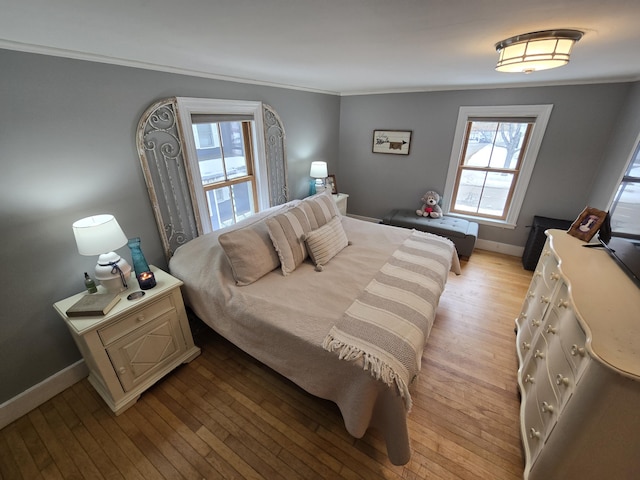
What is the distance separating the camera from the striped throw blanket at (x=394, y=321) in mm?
1321

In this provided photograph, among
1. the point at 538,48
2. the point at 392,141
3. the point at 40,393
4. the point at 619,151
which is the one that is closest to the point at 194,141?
the point at 40,393

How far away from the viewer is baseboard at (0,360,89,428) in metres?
1.59

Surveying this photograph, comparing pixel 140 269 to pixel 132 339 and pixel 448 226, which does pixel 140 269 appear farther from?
pixel 448 226

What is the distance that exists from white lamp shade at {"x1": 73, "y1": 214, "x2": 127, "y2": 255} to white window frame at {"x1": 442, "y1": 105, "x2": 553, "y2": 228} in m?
3.84

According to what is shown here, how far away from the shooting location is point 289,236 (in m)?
2.12

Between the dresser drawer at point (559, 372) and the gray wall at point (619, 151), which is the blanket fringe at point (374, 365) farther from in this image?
the gray wall at point (619, 151)

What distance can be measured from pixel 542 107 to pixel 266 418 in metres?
4.11

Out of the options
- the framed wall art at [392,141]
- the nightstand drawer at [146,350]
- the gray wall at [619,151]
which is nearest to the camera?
the nightstand drawer at [146,350]

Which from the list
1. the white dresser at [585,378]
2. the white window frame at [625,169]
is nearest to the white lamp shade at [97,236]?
the white dresser at [585,378]

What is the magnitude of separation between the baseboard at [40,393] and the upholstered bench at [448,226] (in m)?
3.55

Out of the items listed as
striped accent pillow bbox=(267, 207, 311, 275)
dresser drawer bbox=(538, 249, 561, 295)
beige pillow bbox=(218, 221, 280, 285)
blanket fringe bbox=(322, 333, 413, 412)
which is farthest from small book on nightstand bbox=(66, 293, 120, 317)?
dresser drawer bbox=(538, 249, 561, 295)

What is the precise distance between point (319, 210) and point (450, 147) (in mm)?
2320

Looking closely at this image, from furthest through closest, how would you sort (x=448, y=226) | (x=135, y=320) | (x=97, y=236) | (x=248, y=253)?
(x=448, y=226), (x=248, y=253), (x=135, y=320), (x=97, y=236)

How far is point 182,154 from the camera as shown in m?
2.15
